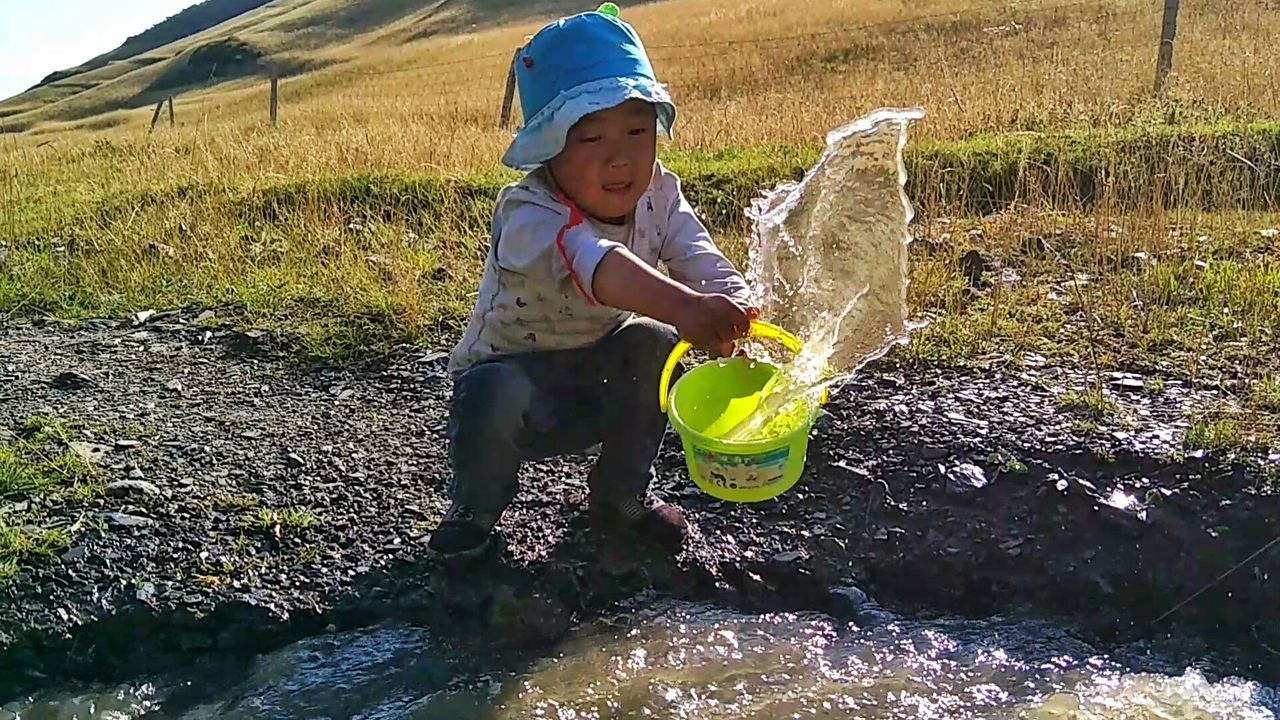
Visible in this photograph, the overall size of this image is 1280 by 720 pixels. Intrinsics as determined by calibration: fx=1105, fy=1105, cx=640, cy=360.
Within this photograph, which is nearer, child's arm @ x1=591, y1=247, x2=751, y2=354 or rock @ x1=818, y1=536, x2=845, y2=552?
child's arm @ x1=591, y1=247, x2=751, y2=354

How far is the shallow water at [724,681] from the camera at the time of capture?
231cm

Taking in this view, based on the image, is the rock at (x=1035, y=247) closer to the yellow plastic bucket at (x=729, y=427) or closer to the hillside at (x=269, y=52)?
the yellow plastic bucket at (x=729, y=427)

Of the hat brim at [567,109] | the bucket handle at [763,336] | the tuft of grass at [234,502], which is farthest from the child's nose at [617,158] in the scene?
the tuft of grass at [234,502]

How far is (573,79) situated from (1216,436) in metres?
1.95

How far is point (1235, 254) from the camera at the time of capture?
4453mm

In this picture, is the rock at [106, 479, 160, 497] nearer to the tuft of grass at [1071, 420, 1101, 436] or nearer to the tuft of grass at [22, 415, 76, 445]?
the tuft of grass at [22, 415, 76, 445]

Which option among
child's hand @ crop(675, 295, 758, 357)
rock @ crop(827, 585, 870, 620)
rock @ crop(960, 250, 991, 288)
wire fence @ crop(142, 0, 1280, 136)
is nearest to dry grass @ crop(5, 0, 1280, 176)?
wire fence @ crop(142, 0, 1280, 136)

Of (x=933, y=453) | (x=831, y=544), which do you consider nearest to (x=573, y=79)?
(x=831, y=544)

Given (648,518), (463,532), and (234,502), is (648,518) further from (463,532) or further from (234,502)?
(234,502)

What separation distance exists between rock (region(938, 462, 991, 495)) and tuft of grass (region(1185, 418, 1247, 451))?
0.55 m

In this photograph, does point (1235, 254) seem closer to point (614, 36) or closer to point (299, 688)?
point (614, 36)

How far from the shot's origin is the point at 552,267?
7.86 feet

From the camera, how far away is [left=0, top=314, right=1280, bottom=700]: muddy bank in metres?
2.57

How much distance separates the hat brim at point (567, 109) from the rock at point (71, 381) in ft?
7.64
